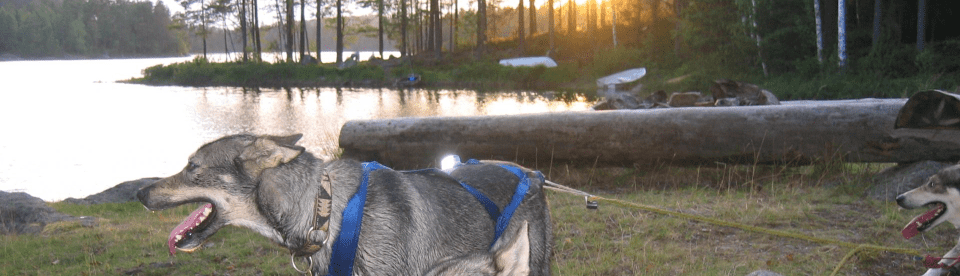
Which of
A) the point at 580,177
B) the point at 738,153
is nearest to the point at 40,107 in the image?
the point at 580,177

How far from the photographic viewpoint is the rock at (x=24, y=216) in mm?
8398

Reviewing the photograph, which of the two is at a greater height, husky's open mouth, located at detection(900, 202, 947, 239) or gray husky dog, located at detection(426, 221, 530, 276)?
gray husky dog, located at detection(426, 221, 530, 276)

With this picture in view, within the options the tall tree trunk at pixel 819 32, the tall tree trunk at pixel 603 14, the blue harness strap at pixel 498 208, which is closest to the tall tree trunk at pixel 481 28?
the tall tree trunk at pixel 603 14

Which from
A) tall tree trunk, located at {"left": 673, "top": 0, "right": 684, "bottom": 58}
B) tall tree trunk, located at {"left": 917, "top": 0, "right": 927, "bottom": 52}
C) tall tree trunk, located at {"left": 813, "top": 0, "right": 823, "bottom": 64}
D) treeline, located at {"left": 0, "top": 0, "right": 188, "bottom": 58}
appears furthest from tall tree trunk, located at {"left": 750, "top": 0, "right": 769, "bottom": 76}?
treeline, located at {"left": 0, "top": 0, "right": 188, "bottom": 58}

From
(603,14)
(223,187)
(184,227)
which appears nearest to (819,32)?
(223,187)

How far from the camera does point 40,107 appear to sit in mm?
30578

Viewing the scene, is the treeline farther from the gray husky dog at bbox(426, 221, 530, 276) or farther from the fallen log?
the gray husky dog at bbox(426, 221, 530, 276)

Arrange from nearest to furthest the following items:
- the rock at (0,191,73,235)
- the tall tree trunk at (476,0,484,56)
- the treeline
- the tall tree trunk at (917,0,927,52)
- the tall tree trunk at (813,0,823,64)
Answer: the rock at (0,191,73,235) → the tall tree trunk at (917,0,927,52) → the tall tree trunk at (813,0,823,64) → the tall tree trunk at (476,0,484,56) → the treeline

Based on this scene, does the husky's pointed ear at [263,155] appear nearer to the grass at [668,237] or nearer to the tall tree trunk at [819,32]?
the grass at [668,237]

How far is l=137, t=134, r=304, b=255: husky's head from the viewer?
3.65 m

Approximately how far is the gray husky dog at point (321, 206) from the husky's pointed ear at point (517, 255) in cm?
122

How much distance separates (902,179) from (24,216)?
11649 mm

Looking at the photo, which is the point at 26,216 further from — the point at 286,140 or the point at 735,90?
the point at 735,90

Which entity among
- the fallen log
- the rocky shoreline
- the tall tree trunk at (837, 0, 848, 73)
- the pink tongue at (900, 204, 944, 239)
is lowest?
the rocky shoreline
